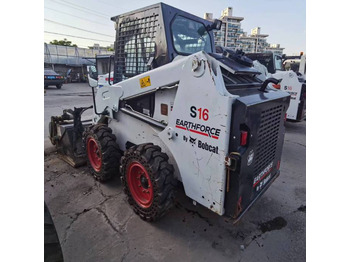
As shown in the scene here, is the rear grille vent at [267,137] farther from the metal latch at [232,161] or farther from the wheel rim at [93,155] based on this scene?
the wheel rim at [93,155]

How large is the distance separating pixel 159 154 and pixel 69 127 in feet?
8.28

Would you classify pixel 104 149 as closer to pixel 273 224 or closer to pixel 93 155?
pixel 93 155

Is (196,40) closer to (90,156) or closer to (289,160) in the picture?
(90,156)

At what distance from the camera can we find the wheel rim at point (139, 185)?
2.67 meters

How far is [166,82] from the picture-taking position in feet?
7.88

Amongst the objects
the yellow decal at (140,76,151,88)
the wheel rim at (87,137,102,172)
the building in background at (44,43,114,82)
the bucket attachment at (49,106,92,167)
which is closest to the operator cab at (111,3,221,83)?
the yellow decal at (140,76,151,88)

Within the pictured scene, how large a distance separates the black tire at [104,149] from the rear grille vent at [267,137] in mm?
2025

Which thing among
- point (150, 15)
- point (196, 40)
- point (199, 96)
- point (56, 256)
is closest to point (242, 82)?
point (199, 96)

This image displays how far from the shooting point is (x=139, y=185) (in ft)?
9.18

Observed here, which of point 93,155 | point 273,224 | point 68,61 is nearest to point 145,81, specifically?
point 93,155

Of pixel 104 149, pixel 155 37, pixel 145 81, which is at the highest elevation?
pixel 155 37

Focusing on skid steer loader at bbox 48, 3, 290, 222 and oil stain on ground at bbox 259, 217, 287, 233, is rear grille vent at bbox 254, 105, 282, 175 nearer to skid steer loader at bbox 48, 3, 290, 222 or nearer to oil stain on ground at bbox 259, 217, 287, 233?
skid steer loader at bbox 48, 3, 290, 222

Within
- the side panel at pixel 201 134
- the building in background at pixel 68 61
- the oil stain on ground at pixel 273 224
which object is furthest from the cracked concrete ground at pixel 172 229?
the building in background at pixel 68 61

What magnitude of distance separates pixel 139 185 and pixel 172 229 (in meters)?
0.67
